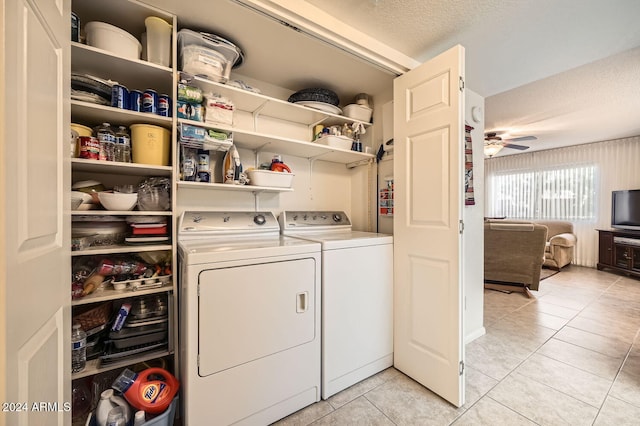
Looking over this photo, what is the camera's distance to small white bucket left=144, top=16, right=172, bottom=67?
1.34 meters

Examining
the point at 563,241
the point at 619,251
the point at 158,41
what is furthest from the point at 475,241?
the point at 619,251

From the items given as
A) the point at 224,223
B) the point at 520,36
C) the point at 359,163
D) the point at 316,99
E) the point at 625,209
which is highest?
the point at 520,36

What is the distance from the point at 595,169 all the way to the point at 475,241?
4935mm

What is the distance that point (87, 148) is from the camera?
1.23 meters

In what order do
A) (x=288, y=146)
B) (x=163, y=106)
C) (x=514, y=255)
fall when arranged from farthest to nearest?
(x=514, y=255) < (x=288, y=146) < (x=163, y=106)

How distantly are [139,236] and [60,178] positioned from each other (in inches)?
24.8

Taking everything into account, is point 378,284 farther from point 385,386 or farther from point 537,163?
point 537,163

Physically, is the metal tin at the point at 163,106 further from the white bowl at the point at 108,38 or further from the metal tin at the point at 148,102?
the white bowl at the point at 108,38

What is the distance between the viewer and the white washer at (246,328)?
115 cm

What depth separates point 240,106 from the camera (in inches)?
71.4

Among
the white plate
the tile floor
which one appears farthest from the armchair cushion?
the white plate

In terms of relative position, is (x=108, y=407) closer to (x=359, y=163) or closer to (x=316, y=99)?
(x=316, y=99)

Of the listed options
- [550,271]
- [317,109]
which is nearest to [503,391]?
[317,109]

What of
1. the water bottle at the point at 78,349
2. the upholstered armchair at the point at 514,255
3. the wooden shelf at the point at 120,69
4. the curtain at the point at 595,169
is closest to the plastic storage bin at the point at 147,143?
the wooden shelf at the point at 120,69
